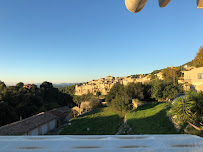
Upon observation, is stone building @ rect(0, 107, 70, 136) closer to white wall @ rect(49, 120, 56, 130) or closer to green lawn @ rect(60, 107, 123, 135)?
white wall @ rect(49, 120, 56, 130)

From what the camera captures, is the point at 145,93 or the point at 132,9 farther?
the point at 145,93

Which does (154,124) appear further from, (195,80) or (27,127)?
(27,127)

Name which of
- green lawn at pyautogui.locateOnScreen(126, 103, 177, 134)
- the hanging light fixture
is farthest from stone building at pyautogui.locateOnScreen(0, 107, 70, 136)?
the hanging light fixture

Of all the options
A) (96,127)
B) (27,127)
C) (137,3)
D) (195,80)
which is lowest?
(96,127)

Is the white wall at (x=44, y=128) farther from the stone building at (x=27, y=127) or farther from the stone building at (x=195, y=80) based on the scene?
the stone building at (x=195, y=80)

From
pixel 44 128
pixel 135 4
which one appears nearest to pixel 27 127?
pixel 44 128

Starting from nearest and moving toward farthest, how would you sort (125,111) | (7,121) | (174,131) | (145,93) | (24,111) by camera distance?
(174,131)
(125,111)
(7,121)
(145,93)
(24,111)

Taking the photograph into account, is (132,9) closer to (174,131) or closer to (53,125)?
(174,131)

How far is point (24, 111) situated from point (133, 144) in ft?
96.9

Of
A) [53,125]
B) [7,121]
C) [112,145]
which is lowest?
[53,125]

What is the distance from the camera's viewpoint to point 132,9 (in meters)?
0.95

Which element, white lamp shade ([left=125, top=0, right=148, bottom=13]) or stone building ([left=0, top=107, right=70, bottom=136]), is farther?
stone building ([left=0, top=107, right=70, bottom=136])

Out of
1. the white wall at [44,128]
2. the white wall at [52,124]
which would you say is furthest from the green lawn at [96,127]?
the white wall at [52,124]

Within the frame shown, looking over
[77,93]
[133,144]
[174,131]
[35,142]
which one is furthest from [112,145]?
[77,93]
